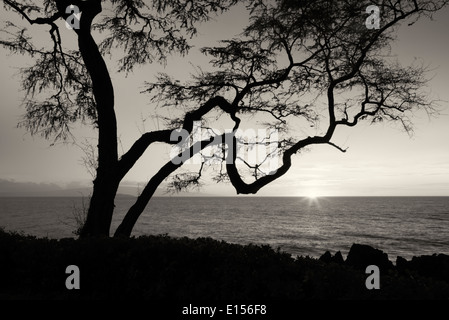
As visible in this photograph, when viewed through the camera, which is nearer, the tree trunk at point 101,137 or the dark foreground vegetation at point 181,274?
the dark foreground vegetation at point 181,274

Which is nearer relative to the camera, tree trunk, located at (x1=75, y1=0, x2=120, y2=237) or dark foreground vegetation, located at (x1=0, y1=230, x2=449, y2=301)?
dark foreground vegetation, located at (x1=0, y1=230, x2=449, y2=301)

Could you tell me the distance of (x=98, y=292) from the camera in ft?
22.7

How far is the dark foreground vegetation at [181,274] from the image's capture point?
19.1 feet

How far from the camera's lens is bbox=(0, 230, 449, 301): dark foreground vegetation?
230 inches

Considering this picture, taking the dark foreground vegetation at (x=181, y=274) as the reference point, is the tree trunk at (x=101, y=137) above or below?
above

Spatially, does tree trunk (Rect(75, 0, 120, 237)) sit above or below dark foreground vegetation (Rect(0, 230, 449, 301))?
above

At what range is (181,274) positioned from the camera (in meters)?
6.77

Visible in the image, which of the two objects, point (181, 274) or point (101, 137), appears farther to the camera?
point (101, 137)
